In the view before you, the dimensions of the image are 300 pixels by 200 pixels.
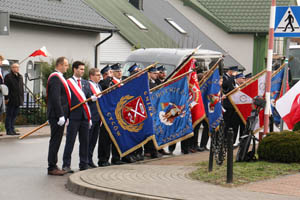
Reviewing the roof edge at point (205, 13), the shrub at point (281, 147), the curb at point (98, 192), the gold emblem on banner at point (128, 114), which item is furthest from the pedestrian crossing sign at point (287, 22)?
the roof edge at point (205, 13)

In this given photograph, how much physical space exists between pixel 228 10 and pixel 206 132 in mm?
37071

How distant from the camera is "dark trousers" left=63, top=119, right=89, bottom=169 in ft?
41.7

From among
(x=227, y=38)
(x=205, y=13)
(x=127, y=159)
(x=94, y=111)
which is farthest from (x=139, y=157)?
(x=205, y=13)

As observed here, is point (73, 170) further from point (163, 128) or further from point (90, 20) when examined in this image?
point (90, 20)

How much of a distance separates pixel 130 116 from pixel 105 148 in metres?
0.73

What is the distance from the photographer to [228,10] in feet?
175

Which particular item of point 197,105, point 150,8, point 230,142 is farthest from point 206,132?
point 150,8

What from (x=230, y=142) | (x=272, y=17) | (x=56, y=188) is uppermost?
(x=272, y=17)

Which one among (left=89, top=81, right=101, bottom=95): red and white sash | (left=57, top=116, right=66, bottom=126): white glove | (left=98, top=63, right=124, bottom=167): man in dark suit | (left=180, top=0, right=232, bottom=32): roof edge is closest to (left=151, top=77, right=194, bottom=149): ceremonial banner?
(left=98, top=63, right=124, bottom=167): man in dark suit

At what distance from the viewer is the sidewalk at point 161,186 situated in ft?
31.2

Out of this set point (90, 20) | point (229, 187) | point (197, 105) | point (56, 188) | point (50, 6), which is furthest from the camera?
point (90, 20)

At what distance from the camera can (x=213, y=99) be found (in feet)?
54.2

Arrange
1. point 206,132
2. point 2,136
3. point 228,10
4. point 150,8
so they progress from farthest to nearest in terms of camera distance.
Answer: point 228,10
point 150,8
point 2,136
point 206,132

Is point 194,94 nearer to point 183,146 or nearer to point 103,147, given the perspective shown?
point 183,146
